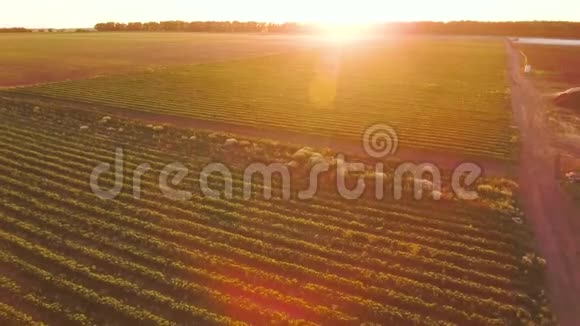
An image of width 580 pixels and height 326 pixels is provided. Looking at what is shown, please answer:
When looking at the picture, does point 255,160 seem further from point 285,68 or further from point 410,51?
point 410,51

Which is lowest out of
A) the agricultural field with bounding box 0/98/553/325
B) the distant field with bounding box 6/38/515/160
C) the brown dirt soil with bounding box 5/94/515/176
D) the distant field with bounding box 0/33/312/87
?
the agricultural field with bounding box 0/98/553/325

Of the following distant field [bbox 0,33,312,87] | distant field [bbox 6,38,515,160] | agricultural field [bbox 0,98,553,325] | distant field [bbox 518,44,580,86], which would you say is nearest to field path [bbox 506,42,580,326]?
agricultural field [bbox 0,98,553,325]

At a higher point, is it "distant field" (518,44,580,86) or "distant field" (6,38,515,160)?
"distant field" (518,44,580,86)

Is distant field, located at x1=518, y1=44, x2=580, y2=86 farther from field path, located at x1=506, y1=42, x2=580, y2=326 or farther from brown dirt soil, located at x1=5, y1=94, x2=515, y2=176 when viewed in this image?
brown dirt soil, located at x1=5, y1=94, x2=515, y2=176

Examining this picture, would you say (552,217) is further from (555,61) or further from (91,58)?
(91,58)

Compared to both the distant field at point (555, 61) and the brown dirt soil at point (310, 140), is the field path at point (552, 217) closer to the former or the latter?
the brown dirt soil at point (310, 140)

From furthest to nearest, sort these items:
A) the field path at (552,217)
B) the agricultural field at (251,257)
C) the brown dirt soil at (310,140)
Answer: the brown dirt soil at (310,140)
the field path at (552,217)
the agricultural field at (251,257)

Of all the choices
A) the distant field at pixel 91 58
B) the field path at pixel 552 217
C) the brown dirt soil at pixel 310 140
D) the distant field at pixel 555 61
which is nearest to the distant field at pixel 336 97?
the brown dirt soil at pixel 310 140

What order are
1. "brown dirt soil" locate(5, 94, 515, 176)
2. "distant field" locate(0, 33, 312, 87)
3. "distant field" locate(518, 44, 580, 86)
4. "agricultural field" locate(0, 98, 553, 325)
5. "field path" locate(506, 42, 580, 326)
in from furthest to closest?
1. "distant field" locate(518, 44, 580, 86)
2. "distant field" locate(0, 33, 312, 87)
3. "brown dirt soil" locate(5, 94, 515, 176)
4. "field path" locate(506, 42, 580, 326)
5. "agricultural field" locate(0, 98, 553, 325)
